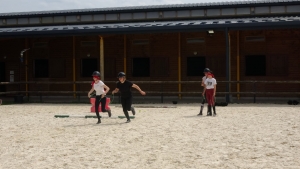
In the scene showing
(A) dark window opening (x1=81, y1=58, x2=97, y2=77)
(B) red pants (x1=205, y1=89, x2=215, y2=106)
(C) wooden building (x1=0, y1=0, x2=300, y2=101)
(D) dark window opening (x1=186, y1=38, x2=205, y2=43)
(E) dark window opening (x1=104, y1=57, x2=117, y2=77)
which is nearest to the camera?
(B) red pants (x1=205, y1=89, x2=215, y2=106)

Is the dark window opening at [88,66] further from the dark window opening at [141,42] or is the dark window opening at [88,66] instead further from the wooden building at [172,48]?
the dark window opening at [141,42]

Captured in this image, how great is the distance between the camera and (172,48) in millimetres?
22109

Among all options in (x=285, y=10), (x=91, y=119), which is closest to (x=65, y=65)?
(x=91, y=119)

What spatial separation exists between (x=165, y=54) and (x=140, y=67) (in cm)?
166

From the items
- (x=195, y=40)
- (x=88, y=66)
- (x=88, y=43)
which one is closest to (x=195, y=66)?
(x=195, y=40)

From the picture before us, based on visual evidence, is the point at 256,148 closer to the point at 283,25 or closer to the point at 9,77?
the point at 283,25

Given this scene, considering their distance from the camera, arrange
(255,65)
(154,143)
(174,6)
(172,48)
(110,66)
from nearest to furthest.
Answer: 1. (154,143)
2. (255,65)
3. (172,48)
4. (110,66)
5. (174,6)

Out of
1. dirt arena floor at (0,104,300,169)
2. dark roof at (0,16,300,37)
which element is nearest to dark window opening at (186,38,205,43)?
dark roof at (0,16,300,37)

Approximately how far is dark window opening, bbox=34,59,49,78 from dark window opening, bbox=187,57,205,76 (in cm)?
886

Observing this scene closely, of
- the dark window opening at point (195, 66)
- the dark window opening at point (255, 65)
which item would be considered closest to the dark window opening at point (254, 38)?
the dark window opening at point (255, 65)

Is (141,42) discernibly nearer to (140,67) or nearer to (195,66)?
(140,67)

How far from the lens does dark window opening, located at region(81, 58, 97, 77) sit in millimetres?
23328

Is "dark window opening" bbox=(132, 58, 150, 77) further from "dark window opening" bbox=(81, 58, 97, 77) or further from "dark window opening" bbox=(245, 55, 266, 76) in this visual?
"dark window opening" bbox=(245, 55, 266, 76)

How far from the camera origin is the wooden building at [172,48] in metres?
20.3
